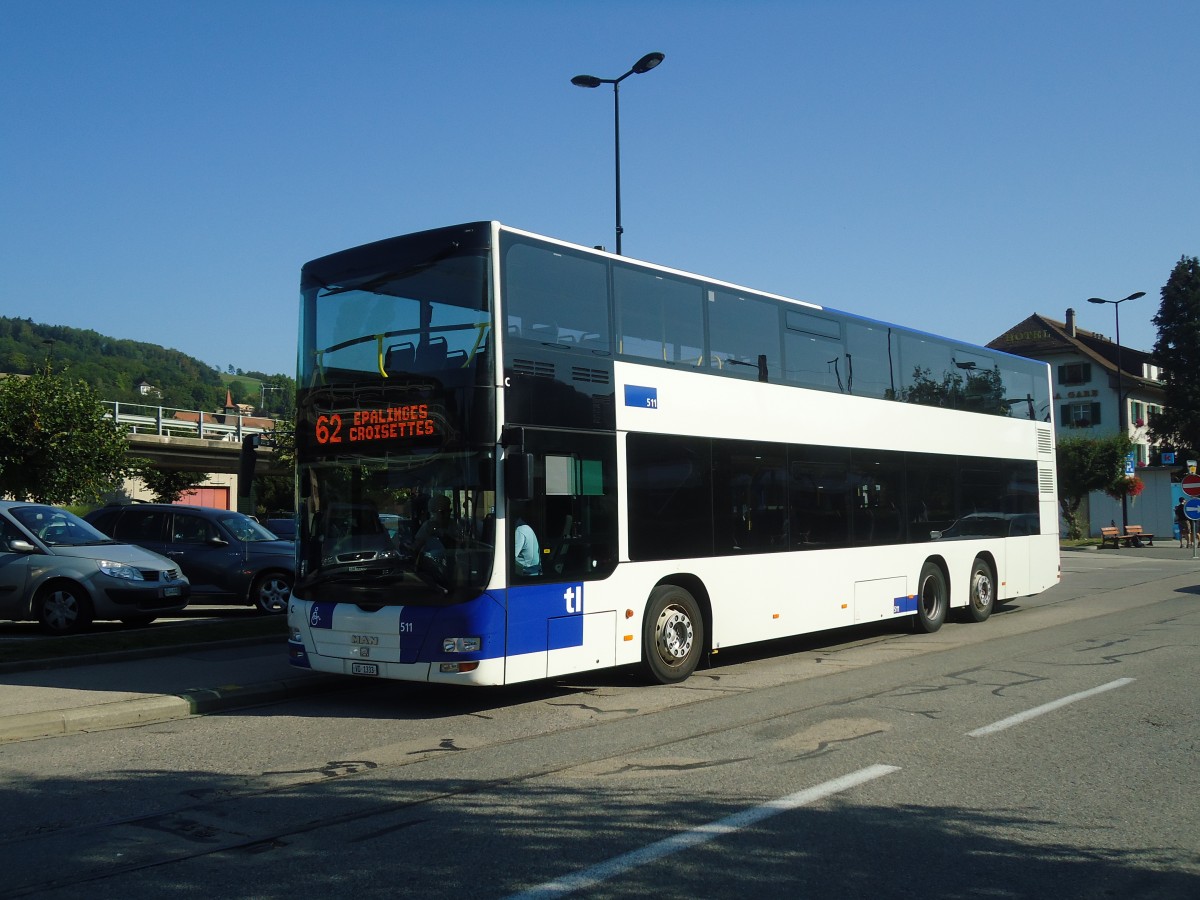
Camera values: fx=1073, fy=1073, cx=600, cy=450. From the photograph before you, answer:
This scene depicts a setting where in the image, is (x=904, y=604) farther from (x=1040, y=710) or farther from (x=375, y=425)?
(x=375, y=425)

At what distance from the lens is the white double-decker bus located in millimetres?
9023

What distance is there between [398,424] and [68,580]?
7360 mm

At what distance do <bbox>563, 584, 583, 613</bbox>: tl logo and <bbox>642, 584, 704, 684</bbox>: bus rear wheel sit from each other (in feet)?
3.24

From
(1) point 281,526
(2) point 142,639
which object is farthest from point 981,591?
(1) point 281,526

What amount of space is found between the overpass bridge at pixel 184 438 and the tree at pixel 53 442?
789 cm

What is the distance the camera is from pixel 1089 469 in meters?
50.8

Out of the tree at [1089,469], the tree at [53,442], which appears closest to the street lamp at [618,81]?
the tree at [53,442]

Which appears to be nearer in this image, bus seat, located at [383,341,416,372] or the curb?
the curb

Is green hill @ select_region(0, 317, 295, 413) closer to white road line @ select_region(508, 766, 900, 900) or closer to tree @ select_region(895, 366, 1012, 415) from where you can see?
tree @ select_region(895, 366, 1012, 415)

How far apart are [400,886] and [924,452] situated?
1209 cm

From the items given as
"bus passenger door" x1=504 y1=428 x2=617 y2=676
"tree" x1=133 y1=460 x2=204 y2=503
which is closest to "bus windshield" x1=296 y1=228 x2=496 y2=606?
"bus passenger door" x1=504 y1=428 x2=617 y2=676

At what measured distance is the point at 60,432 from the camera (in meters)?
34.4

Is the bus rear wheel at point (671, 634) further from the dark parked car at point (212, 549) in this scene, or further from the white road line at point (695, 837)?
the dark parked car at point (212, 549)

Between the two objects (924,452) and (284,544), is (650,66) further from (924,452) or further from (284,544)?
(284,544)
